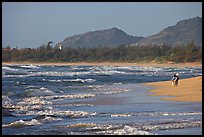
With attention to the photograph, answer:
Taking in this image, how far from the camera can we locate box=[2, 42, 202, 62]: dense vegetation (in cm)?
9256

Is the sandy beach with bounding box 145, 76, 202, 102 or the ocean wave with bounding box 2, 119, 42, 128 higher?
the ocean wave with bounding box 2, 119, 42, 128

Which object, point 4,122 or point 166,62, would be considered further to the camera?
point 166,62

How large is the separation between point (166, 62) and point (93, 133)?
7441 cm

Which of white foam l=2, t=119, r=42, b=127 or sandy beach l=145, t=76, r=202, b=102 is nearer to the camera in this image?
white foam l=2, t=119, r=42, b=127

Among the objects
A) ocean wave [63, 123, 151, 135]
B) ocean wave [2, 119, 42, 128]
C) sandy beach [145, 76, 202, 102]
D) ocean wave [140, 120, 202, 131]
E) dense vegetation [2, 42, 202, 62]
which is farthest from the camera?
dense vegetation [2, 42, 202, 62]

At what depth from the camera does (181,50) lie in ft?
285

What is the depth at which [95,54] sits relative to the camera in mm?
99688

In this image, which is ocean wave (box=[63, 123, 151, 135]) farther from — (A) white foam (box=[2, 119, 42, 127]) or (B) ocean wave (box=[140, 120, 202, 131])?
(A) white foam (box=[2, 119, 42, 127])

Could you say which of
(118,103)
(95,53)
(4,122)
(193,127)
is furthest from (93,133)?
(95,53)

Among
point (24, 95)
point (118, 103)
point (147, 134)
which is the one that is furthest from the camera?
point (24, 95)

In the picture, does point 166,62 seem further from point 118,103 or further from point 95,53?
point 118,103

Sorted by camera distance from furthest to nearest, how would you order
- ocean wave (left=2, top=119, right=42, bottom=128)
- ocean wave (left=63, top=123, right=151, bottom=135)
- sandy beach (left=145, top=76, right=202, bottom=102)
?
sandy beach (left=145, top=76, right=202, bottom=102) → ocean wave (left=2, top=119, right=42, bottom=128) → ocean wave (left=63, top=123, right=151, bottom=135)

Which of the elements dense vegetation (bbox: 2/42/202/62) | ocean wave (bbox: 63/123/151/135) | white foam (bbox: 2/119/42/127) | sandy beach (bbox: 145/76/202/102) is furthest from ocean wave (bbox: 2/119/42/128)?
dense vegetation (bbox: 2/42/202/62)

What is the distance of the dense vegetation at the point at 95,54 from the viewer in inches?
3644
